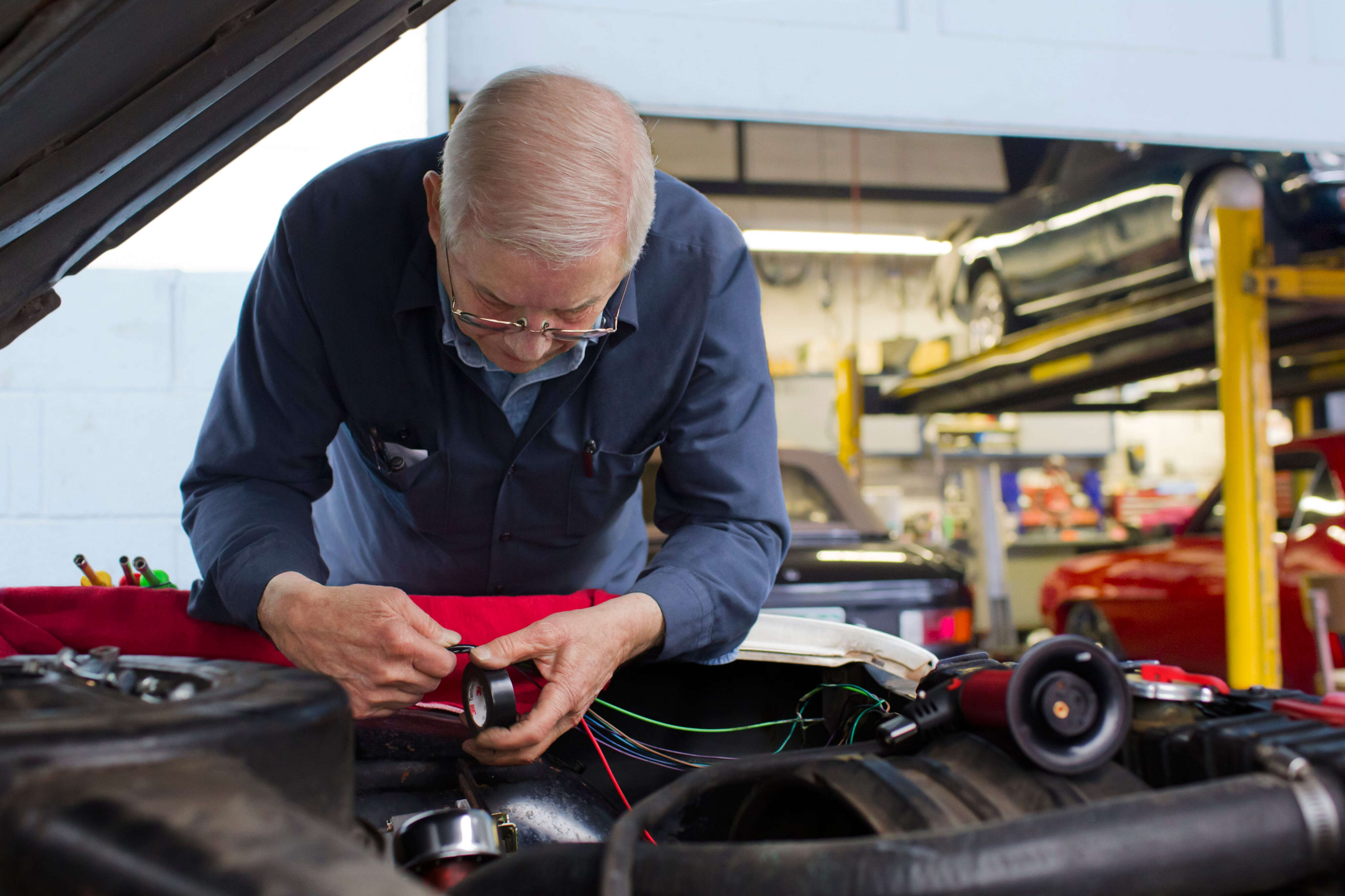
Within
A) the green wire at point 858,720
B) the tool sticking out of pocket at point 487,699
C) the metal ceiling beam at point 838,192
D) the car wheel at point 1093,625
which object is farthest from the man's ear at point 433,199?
the metal ceiling beam at point 838,192

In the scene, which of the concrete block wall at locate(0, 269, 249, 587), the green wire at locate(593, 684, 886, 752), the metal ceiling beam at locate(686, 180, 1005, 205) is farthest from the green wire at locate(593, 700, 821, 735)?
the metal ceiling beam at locate(686, 180, 1005, 205)

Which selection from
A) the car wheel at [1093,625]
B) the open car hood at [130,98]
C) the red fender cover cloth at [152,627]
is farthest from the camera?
the car wheel at [1093,625]

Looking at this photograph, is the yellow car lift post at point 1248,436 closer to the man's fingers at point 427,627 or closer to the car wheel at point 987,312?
the car wheel at point 987,312

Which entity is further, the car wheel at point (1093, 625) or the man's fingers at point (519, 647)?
the car wheel at point (1093, 625)

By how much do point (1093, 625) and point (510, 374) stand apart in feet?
15.7

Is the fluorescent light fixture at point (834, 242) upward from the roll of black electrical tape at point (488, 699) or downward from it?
upward

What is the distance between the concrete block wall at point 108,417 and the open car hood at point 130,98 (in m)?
1.52

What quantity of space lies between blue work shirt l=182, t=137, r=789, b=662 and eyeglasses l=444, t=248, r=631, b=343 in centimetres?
16

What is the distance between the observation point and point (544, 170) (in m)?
1.10

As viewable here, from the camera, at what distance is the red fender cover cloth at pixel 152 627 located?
1.06 meters

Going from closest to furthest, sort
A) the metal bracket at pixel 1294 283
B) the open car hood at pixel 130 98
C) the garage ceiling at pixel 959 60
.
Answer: the open car hood at pixel 130 98, the garage ceiling at pixel 959 60, the metal bracket at pixel 1294 283

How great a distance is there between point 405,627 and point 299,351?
2.02ft

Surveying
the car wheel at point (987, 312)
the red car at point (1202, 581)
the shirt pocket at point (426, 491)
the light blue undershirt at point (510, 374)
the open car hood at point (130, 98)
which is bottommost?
the red car at point (1202, 581)

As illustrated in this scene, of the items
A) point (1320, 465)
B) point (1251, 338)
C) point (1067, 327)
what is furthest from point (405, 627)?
point (1320, 465)
